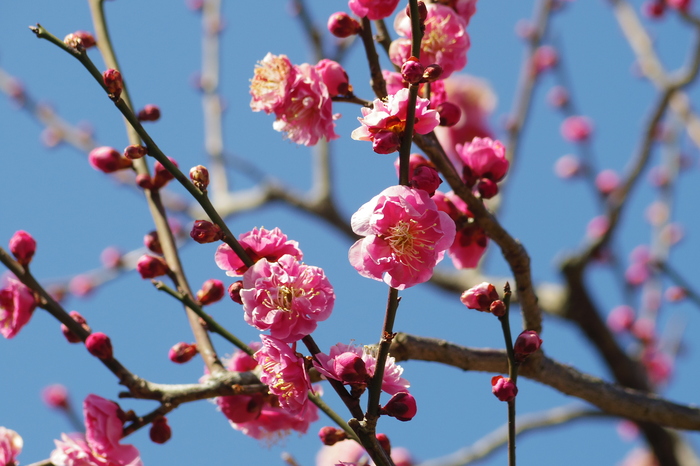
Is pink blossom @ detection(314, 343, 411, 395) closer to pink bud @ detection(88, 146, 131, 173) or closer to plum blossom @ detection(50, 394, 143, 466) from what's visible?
plum blossom @ detection(50, 394, 143, 466)

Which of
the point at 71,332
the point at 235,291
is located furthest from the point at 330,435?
the point at 71,332

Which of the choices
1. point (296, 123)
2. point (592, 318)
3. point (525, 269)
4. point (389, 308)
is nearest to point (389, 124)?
point (389, 308)

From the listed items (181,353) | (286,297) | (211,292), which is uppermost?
(211,292)

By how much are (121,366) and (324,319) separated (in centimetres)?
50

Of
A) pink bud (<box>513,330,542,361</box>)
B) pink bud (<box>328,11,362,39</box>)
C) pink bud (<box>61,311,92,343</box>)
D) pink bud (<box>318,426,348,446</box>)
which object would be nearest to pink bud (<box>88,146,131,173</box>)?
pink bud (<box>61,311,92,343</box>)

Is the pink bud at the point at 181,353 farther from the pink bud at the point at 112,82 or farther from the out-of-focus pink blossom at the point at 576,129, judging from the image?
the out-of-focus pink blossom at the point at 576,129

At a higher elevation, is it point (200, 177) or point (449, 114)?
point (449, 114)

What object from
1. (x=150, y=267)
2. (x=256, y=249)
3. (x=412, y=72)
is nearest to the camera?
(x=412, y=72)

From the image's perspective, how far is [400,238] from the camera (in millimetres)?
1102

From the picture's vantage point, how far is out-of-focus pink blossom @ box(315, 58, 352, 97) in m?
1.41

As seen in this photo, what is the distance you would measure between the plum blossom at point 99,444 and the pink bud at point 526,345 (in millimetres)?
750

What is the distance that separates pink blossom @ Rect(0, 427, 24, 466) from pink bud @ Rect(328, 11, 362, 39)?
42.7 inches

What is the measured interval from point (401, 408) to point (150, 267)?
71cm

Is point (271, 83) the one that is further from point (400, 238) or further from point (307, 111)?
point (400, 238)
